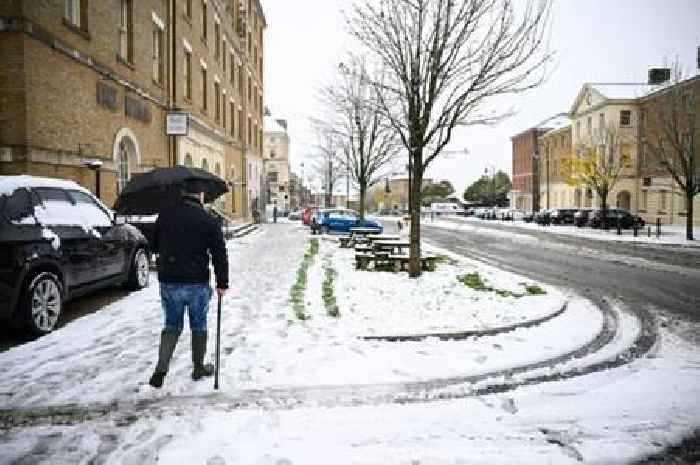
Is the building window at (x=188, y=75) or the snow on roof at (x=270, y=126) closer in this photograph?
the building window at (x=188, y=75)

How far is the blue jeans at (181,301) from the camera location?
16.1 ft

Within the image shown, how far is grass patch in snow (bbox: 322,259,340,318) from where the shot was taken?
7982 millimetres

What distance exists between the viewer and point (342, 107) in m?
22.0

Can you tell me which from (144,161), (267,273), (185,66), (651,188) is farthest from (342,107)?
(651,188)

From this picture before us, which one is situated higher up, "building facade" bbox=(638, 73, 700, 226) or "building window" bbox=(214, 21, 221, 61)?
"building window" bbox=(214, 21, 221, 61)

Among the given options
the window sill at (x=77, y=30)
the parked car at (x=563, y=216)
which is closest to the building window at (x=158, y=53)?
the window sill at (x=77, y=30)

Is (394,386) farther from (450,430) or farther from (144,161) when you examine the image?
(144,161)

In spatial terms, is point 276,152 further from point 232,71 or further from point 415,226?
point 415,226

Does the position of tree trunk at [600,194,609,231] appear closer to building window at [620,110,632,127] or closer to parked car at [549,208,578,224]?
parked car at [549,208,578,224]

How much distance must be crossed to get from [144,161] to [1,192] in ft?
31.1

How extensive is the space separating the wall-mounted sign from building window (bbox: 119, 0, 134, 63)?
97.3 inches

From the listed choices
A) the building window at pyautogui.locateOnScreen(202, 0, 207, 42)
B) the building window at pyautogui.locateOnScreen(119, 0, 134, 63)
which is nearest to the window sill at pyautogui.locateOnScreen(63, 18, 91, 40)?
the building window at pyautogui.locateOnScreen(119, 0, 134, 63)

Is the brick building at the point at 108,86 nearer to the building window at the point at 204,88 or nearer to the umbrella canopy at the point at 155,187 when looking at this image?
the building window at the point at 204,88

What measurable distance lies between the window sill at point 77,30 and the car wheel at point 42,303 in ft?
22.2
